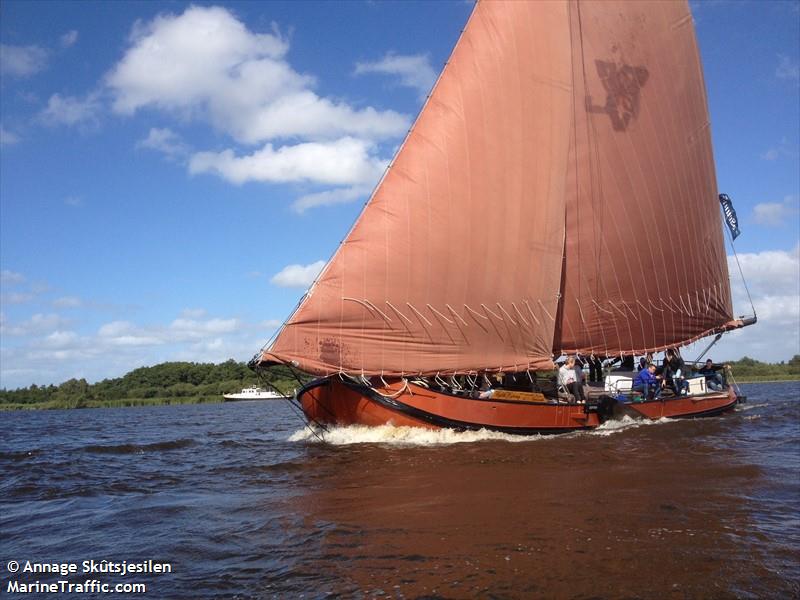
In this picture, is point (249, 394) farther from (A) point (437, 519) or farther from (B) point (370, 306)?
(A) point (437, 519)

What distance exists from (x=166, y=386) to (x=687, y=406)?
260 ft

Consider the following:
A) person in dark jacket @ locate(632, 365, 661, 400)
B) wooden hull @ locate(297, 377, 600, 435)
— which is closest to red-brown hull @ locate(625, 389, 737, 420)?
person in dark jacket @ locate(632, 365, 661, 400)

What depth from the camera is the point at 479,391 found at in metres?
15.3

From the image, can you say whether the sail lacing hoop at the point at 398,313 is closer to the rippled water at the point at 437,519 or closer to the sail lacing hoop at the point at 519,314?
the rippled water at the point at 437,519

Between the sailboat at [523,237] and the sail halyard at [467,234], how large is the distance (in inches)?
1.6

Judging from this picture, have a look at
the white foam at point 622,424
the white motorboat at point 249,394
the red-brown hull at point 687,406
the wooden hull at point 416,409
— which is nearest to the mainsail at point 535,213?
the wooden hull at point 416,409

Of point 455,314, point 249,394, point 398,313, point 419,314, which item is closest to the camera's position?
point 398,313

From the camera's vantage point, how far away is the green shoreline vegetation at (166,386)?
71250 mm

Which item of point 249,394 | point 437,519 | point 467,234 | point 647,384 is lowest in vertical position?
point 249,394

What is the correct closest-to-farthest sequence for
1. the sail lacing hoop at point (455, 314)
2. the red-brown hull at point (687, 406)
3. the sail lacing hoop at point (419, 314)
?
the sail lacing hoop at point (419, 314) < the sail lacing hoop at point (455, 314) < the red-brown hull at point (687, 406)

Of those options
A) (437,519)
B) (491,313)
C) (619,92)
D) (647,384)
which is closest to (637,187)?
(619,92)

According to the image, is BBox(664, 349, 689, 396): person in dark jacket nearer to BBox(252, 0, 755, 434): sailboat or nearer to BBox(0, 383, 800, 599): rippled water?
BBox(252, 0, 755, 434): sailboat

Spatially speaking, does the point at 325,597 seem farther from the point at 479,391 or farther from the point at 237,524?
the point at 479,391

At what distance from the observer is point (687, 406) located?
1945cm
